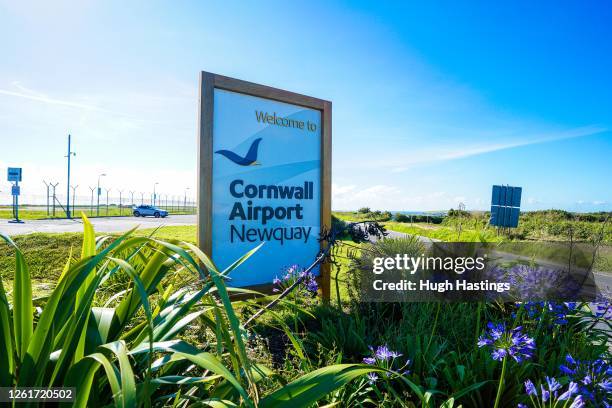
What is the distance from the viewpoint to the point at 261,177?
446 cm

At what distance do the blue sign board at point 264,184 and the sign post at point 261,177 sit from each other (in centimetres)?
1

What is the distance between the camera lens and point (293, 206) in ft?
15.4

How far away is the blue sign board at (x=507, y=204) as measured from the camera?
10.9m

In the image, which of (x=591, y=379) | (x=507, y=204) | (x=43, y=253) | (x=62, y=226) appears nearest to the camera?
(x=591, y=379)

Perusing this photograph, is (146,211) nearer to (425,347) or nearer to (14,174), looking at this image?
(14,174)

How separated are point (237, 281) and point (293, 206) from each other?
47.2 inches

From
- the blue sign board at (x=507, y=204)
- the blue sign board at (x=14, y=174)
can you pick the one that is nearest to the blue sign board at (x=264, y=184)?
the blue sign board at (x=507, y=204)

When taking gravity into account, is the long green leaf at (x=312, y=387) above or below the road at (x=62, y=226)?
above

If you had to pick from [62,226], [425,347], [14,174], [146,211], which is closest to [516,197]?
[425,347]

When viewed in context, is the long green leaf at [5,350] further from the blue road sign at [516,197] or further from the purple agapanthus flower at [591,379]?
the blue road sign at [516,197]

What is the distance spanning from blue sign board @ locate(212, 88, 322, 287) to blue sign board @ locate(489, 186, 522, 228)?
8.21m

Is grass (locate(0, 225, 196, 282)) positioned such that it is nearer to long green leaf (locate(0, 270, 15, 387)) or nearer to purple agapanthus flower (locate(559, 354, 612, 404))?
long green leaf (locate(0, 270, 15, 387))

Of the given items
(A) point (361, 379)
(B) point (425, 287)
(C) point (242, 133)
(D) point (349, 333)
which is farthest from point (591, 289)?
(C) point (242, 133)

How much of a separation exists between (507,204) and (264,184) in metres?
9.71
